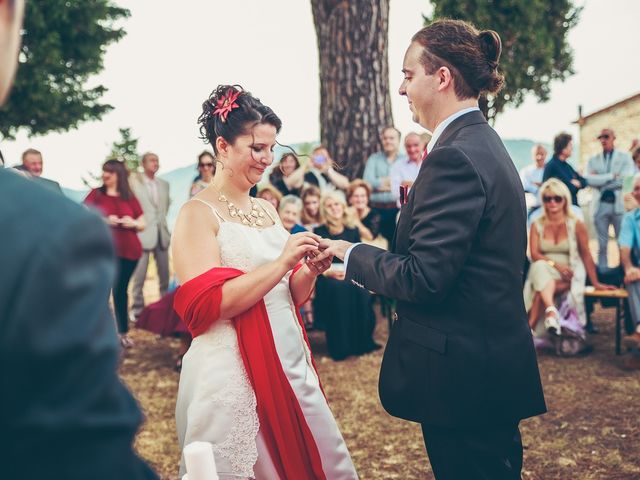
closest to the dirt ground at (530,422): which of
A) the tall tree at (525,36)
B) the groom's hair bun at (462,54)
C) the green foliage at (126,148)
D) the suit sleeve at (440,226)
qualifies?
the suit sleeve at (440,226)

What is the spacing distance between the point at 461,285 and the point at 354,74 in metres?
7.59

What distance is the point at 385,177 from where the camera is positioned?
28.8 ft

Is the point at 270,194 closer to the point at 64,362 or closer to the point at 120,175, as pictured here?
the point at 120,175

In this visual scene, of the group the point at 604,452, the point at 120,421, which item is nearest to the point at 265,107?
the point at 120,421

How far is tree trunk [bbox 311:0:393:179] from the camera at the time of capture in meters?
9.46

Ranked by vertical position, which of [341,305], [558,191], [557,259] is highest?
[558,191]

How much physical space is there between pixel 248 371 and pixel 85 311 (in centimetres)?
207

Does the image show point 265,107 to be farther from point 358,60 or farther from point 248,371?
point 358,60

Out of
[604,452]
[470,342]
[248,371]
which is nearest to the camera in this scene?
[470,342]

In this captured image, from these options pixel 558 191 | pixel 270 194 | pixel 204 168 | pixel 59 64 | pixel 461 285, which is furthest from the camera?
pixel 59 64

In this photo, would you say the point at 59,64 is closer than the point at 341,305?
No

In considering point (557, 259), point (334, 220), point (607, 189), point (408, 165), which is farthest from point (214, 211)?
point (607, 189)

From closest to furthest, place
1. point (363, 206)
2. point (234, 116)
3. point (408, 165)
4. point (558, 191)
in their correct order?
point (234, 116)
point (558, 191)
point (363, 206)
point (408, 165)

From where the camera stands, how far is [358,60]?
9523 mm
